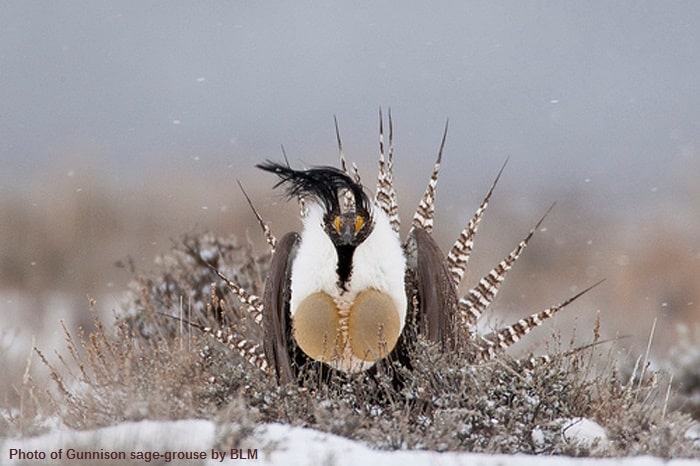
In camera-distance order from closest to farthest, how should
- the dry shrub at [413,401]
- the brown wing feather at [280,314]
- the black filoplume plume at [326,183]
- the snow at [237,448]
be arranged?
the snow at [237,448] < the dry shrub at [413,401] < the black filoplume plume at [326,183] < the brown wing feather at [280,314]

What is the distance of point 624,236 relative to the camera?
23656 mm

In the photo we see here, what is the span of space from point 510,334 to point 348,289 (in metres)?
1.20

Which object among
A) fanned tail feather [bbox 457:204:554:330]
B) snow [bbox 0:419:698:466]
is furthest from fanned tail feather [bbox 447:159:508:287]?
snow [bbox 0:419:698:466]

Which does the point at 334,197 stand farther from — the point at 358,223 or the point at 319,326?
the point at 319,326

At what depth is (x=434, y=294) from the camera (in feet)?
18.6

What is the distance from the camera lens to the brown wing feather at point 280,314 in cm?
582

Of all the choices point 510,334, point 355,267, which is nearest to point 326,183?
point 355,267

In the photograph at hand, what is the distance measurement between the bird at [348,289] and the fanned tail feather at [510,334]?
0.02 meters

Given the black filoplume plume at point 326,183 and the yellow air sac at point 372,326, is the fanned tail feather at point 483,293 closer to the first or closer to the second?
the yellow air sac at point 372,326

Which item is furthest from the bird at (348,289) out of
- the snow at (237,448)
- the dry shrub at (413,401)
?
the snow at (237,448)

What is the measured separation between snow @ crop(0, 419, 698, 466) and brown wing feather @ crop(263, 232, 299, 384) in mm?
1206

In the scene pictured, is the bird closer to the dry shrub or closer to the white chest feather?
the white chest feather

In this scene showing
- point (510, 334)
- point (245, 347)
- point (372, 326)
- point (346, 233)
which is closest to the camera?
point (346, 233)

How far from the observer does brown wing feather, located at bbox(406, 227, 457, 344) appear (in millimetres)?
5672
